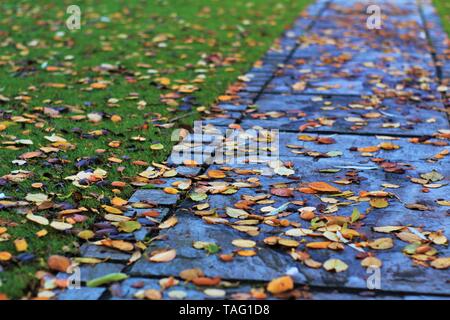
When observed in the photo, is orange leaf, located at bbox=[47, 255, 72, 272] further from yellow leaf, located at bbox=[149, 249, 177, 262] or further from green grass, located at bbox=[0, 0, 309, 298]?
yellow leaf, located at bbox=[149, 249, 177, 262]

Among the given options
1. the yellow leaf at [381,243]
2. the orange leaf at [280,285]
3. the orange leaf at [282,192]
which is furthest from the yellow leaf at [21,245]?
the yellow leaf at [381,243]

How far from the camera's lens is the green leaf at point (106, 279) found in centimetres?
259

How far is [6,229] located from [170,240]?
71 centimetres

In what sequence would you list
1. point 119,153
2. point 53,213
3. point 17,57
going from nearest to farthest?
point 53,213 < point 119,153 < point 17,57

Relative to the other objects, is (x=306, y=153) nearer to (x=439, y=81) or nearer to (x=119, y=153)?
(x=119, y=153)

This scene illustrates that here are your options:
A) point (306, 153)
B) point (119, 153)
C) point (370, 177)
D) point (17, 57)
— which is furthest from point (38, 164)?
point (17, 57)

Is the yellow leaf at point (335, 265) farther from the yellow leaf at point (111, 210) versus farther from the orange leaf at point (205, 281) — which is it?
the yellow leaf at point (111, 210)

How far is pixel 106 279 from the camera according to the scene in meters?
2.62

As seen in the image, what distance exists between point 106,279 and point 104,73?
3726 mm

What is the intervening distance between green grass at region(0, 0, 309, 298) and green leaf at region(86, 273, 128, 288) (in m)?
0.22

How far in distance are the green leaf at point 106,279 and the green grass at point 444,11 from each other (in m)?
6.66

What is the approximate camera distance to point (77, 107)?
5047 millimetres

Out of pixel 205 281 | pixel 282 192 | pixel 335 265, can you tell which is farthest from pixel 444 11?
pixel 205 281

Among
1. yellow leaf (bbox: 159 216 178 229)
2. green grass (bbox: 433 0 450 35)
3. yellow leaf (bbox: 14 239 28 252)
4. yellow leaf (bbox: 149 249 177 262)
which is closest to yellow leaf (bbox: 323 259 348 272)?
yellow leaf (bbox: 149 249 177 262)
